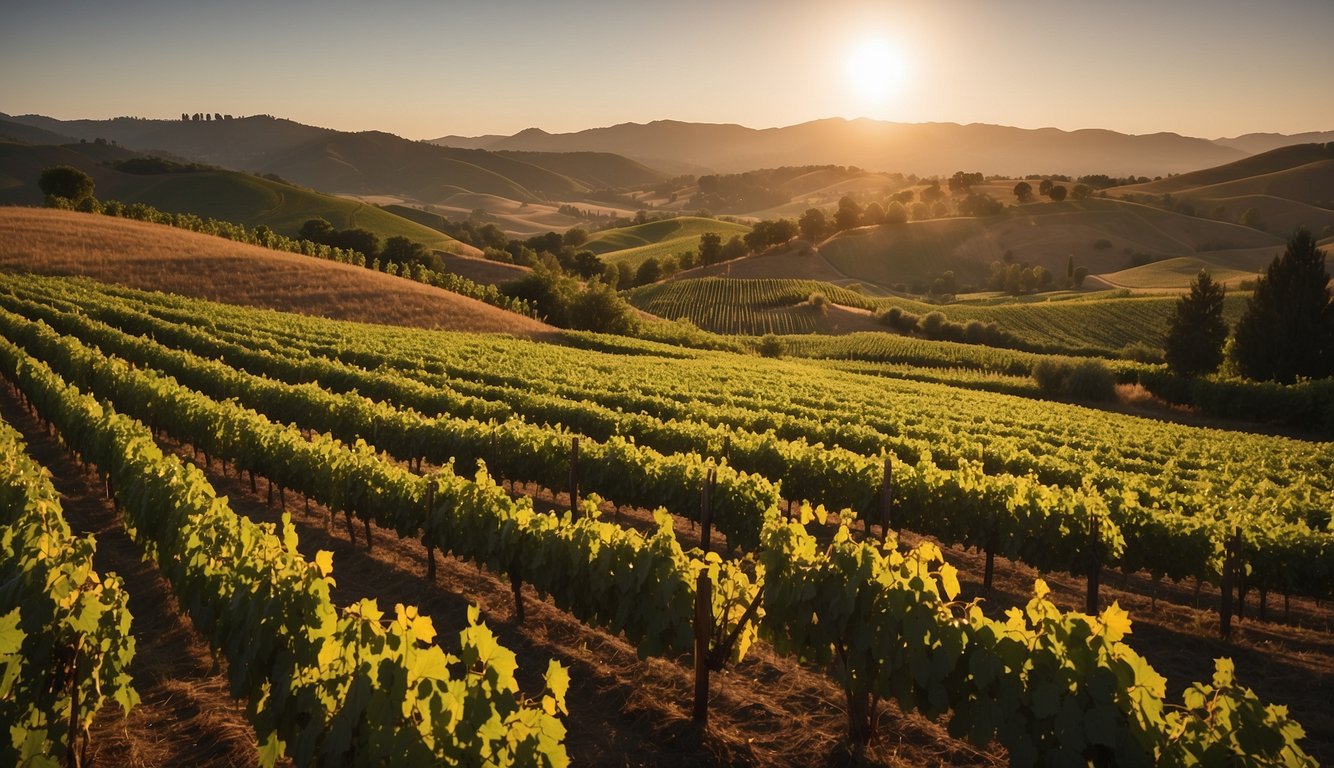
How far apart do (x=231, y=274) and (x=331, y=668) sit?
177 feet

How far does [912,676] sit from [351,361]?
94.0ft

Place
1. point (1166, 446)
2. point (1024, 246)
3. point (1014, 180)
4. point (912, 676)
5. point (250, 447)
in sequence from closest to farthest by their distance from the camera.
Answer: point (912, 676) → point (250, 447) → point (1166, 446) → point (1024, 246) → point (1014, 180)

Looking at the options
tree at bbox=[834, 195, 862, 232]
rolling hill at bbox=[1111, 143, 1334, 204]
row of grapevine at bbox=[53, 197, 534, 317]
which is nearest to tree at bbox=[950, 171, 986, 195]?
rolling hill at bbox=[1111, 143, 1334, 204]

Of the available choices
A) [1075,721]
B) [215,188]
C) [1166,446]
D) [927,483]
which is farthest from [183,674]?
[215,188]

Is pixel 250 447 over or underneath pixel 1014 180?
underneath

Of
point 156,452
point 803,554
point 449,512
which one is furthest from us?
point 156,452

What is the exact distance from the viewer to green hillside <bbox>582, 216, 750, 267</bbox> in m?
150

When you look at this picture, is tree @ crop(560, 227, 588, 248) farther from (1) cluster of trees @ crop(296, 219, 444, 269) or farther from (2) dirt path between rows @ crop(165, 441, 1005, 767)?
(2) dirt path between rows @ crop(165, 441, 1005, 767)

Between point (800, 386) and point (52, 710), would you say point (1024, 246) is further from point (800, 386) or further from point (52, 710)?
point (52, 710)

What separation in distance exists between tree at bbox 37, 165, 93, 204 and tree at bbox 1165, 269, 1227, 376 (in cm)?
9388

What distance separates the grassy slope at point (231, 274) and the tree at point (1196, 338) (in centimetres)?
3908

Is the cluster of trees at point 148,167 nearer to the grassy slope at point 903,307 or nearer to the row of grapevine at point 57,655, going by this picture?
the grassy slope at point 903,307

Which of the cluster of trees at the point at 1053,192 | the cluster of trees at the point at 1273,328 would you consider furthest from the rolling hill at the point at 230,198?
the cluster of trees at the point at 1053,192

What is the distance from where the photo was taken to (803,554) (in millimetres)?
7660
